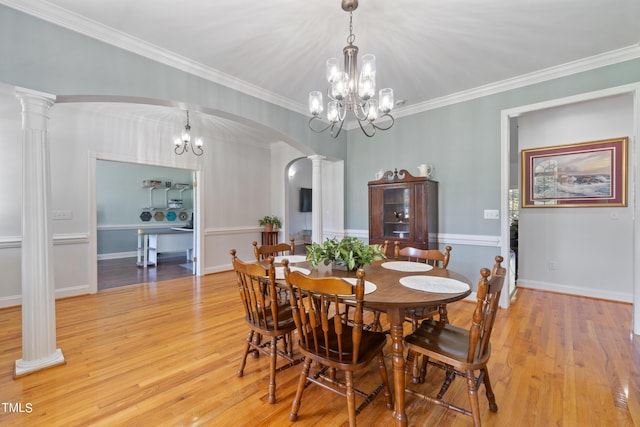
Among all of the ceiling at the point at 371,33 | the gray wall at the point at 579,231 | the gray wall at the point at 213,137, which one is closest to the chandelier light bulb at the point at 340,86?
the ceiling at the point at 371,33

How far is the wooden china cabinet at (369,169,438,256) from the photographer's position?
3.67 m

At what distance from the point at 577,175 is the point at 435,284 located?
3641 mm

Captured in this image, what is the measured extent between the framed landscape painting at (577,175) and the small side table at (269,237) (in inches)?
176

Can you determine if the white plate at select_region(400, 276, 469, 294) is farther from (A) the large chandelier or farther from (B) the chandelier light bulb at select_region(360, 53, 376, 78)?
(B) the chandelier light bulb at select_region(360, 53, 376, 78)

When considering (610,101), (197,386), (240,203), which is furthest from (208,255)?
(610,101)

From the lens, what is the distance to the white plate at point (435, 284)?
1618mm

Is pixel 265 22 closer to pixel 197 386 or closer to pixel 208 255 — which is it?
pixel 197 386

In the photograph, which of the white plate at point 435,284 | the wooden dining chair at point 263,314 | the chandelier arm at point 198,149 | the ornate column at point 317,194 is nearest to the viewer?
the white plate at point 435,284

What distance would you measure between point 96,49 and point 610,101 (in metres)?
5.71

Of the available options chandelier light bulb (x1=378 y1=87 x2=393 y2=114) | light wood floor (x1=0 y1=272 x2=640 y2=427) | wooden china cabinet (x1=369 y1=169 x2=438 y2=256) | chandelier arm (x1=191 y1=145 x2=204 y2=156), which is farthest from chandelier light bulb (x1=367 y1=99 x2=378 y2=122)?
chandelier arm (x1=191 y1=145 x2=204 y2=156)

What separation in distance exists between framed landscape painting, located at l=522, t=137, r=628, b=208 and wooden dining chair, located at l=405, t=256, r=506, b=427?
3.26m

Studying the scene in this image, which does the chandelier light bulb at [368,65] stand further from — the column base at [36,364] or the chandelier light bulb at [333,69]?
the column base at [36,364]

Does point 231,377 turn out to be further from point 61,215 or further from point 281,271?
point 61,215

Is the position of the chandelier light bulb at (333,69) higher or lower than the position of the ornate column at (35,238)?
higher
